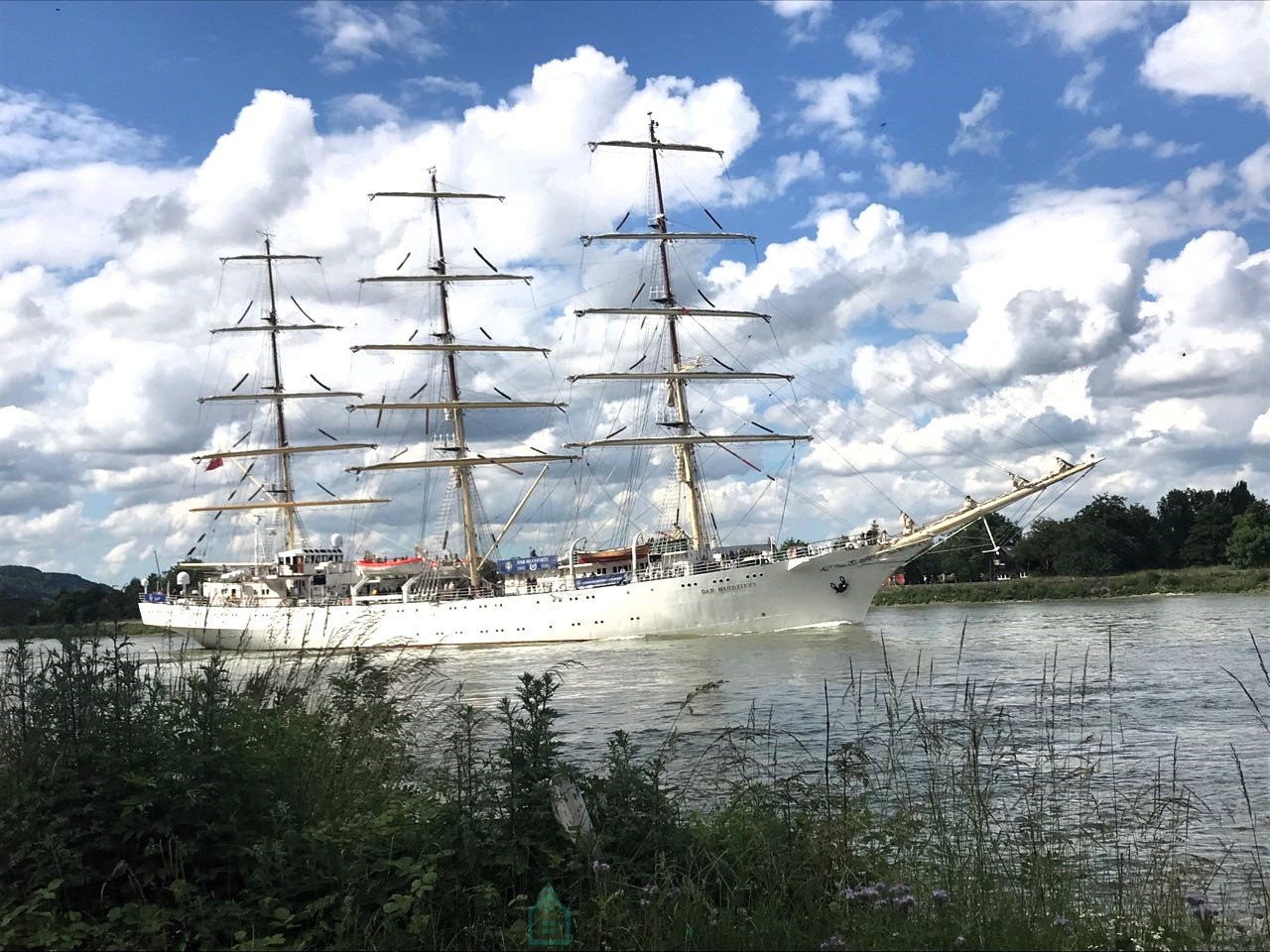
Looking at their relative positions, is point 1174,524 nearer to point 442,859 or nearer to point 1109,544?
point 1109,544

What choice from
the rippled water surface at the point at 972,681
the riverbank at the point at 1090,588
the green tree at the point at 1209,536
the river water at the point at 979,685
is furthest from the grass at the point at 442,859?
the green tree at the point at 1209,536

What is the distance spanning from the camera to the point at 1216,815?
30.9 ft

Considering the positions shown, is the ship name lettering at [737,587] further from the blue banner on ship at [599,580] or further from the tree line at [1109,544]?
the tree line at [1109,544]

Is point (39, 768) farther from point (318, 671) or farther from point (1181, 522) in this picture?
point (1181, 522)

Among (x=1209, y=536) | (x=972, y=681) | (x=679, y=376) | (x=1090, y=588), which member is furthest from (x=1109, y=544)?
(x=972, y=681)

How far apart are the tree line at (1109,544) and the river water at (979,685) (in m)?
50.3

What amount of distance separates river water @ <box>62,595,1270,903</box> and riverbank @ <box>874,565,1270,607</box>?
88.5 ft

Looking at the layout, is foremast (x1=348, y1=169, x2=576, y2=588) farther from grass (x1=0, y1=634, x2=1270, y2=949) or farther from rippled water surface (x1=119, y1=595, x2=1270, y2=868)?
grass (x1=0, y1=634, x2=1270, y2=949)

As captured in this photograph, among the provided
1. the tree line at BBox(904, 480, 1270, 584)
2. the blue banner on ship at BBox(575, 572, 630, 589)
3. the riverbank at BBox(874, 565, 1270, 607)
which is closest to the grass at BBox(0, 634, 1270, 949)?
the blue banner on ship at BBox(575, 572, 630, 589)

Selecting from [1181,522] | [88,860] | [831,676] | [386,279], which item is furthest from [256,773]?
[1181,522]

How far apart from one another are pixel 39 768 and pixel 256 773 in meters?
1.09

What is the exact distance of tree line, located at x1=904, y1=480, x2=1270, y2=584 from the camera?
96.1 m

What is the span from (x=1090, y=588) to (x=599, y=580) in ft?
137

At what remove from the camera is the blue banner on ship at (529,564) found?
57.3m
